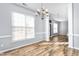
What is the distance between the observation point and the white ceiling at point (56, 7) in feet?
7.18

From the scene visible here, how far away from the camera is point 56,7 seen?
221 centimetres

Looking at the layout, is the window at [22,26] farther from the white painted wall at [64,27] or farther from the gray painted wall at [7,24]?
the white painted wall at [64,27]

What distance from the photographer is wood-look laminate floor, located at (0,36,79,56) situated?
2.20m

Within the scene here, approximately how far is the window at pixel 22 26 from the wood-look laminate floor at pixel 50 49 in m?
0.24

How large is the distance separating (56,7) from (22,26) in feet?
2.68

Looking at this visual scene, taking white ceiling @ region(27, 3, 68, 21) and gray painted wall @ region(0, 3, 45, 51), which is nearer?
gray painted wall @ region(0, 3, 45, 51)

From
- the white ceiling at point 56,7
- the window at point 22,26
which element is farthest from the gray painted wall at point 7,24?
the white ceiling at point 56,7

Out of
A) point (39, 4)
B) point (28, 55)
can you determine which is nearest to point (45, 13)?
point (39, 4)

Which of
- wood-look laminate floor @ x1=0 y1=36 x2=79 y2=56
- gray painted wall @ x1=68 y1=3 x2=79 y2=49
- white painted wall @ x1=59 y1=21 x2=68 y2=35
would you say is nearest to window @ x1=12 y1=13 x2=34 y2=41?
wood-look laminate floor @ x1=0 y1=36 x2=79 y2=56

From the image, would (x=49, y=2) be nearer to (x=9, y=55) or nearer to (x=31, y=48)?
(x=31, y=48)

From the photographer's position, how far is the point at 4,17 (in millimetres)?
2096

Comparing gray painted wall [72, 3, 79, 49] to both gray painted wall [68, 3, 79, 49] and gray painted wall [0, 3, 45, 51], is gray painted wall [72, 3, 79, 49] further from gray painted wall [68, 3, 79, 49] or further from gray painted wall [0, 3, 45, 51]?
gray painted wall [0, 3, 45, 51]

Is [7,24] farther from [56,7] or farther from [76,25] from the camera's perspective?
[76,25]

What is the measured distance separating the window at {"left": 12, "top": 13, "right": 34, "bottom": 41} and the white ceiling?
0.84 ft
